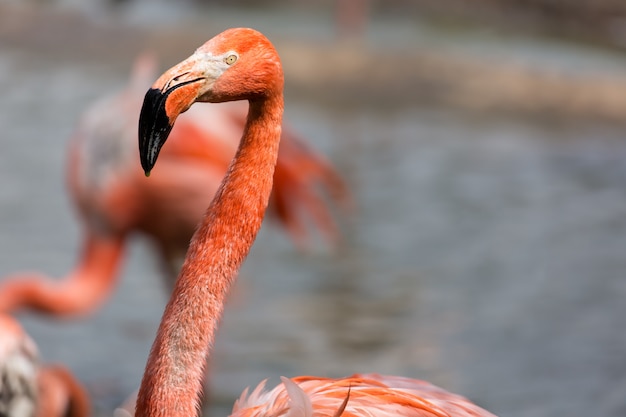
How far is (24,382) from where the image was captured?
319 cm

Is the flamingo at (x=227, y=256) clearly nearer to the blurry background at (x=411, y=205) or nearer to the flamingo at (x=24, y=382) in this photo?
the flamingo at (x=24, y=382)

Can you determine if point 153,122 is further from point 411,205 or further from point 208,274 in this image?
point 411,205

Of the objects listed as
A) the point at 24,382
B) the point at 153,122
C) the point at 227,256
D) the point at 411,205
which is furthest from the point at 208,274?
the point at 411,205

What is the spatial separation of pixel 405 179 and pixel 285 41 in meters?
3.59

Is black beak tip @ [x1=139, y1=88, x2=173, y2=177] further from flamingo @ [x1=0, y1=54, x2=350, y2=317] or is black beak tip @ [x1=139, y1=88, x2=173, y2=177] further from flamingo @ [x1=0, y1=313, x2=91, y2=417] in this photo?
flamingo @ [x1=0, y1=54, x2=350, y2=317]

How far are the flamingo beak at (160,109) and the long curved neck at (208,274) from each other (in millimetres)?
230

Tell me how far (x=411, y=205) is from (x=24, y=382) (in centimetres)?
406

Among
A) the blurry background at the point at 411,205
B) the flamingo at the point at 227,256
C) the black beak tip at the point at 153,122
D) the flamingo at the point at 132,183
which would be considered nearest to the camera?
the black beak tip at the point at 153,122

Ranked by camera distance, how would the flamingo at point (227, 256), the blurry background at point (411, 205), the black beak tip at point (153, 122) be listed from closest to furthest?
the black beak tip at point (153, 122), the flamingo at point (227, 256), the blurry background at point (411, 205)

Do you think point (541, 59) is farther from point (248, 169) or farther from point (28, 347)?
point (248, 169)

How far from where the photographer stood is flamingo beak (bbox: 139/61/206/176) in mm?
1909

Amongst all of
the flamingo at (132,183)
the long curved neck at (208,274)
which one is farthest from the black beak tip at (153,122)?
the flamingo at (132,183)

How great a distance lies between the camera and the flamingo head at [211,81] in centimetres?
191

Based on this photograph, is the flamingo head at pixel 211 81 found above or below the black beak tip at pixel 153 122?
above
